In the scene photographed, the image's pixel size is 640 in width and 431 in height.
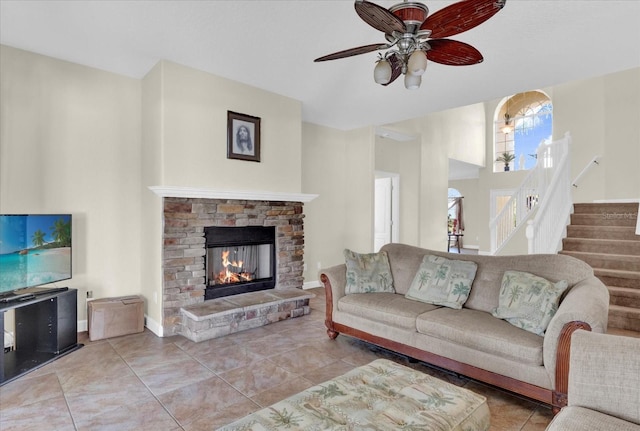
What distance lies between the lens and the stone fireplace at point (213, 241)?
3.61 metres

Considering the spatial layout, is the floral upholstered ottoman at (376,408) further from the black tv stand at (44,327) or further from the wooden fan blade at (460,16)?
the black tv stand at (44,327)

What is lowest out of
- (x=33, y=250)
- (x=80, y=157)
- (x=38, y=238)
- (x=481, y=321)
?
(x=481, y=321)

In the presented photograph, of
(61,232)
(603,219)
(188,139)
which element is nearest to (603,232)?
(603,219)

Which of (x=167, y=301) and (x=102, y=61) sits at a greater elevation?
(x=102, y=61)

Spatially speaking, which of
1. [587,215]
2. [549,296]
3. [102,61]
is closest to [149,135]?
[102,61]

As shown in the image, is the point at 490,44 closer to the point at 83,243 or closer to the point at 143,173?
the point at 143,173

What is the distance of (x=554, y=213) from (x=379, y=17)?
448 cm

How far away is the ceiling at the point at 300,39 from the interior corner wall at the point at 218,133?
0.18 m

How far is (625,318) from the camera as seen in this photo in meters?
3.71

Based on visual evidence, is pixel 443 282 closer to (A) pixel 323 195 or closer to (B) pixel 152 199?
(B) pixel 152 199

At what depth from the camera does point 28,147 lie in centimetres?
333

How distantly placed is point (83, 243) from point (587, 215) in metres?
6.55

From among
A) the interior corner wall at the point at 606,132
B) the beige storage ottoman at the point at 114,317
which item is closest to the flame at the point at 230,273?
the beige storage ottoman at the point at 114,317

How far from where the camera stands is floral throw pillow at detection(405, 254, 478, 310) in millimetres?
3029
